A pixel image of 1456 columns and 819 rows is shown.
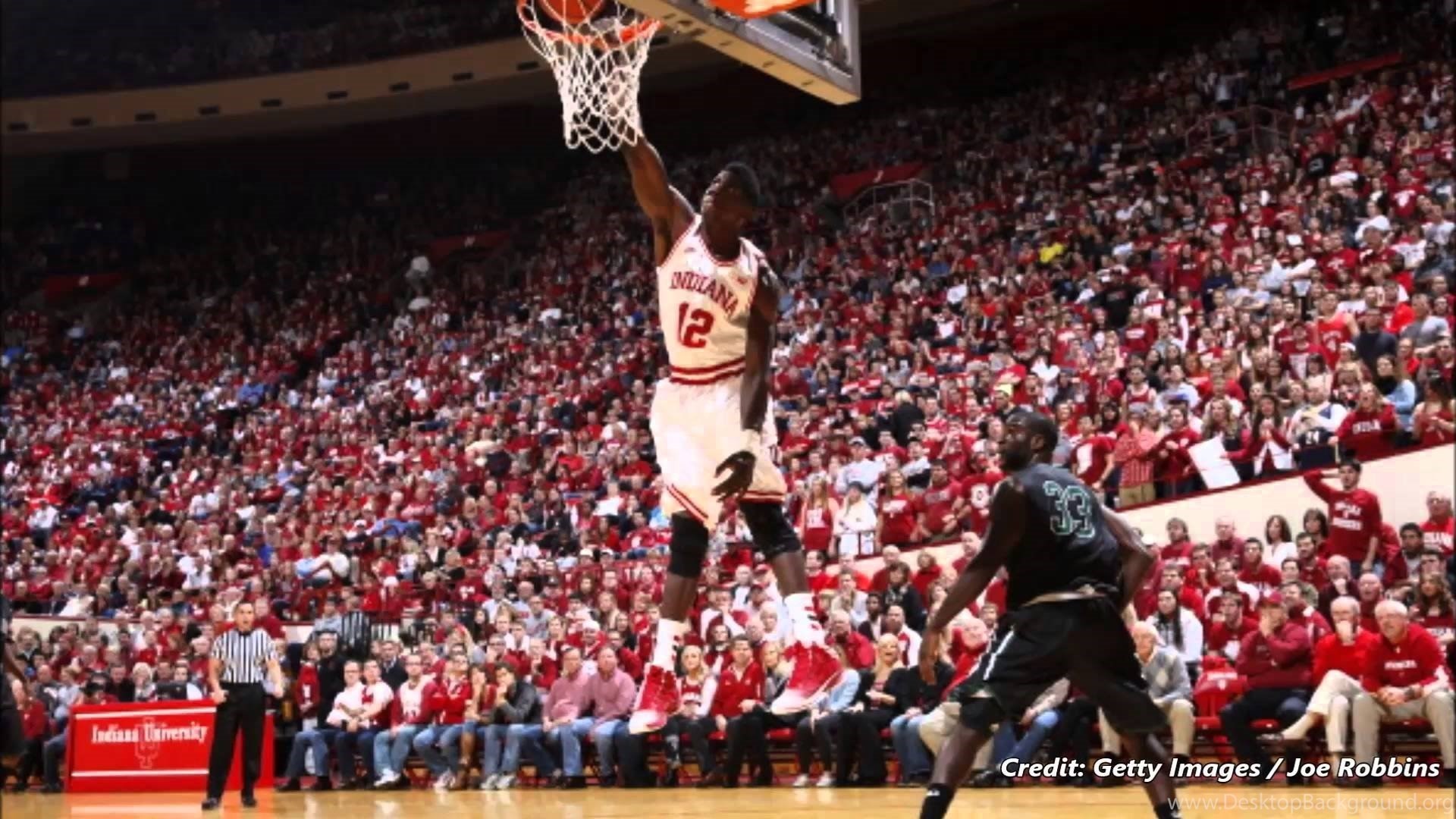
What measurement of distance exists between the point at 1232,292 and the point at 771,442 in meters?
11.6

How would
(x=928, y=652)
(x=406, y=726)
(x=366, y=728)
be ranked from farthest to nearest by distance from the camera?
(x=366, y=728)
(x=406, y=726)
(x=928, y=652)

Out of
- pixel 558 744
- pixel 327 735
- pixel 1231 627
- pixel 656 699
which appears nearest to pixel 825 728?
pixel 558 744

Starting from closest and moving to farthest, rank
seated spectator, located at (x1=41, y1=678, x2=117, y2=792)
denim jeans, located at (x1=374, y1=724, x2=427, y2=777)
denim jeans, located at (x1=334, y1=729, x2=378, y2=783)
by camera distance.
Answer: denim jeans, located at (x1=374, y1=724, x2=427, y2=777)
denim jeans, located at (x1=334, y1=729, x2=378, y2=783)
seated spectator, located at (x1=41, y1=678, x2=117, y2=792)

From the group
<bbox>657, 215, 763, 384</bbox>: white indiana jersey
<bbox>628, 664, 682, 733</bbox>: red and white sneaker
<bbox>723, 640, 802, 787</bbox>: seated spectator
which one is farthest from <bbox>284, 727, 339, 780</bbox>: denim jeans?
<bbox>657, 215, 763, 384</bbox>: white indiana jersey

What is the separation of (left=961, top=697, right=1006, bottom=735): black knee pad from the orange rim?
3309mm

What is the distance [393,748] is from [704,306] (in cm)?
1082

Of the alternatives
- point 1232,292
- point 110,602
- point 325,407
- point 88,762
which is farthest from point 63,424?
point 1232,292

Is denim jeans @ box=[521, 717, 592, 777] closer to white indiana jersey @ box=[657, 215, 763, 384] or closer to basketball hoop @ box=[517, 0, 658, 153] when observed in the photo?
basketball hoop @ box=[517, 0, 658, 153]

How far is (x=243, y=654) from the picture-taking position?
14.2 m

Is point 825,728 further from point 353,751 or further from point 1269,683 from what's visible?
point 353,751

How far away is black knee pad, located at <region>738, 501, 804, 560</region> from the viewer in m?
7.32

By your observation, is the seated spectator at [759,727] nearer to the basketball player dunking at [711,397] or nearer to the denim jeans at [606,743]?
the denim jeans at [606,743]

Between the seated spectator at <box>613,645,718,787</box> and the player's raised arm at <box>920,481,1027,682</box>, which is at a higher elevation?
the player's raised arm at <box>920,481,1027,682</box>

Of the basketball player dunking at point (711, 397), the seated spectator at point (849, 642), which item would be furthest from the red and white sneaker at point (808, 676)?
the seated spectator at point (849, 642)
